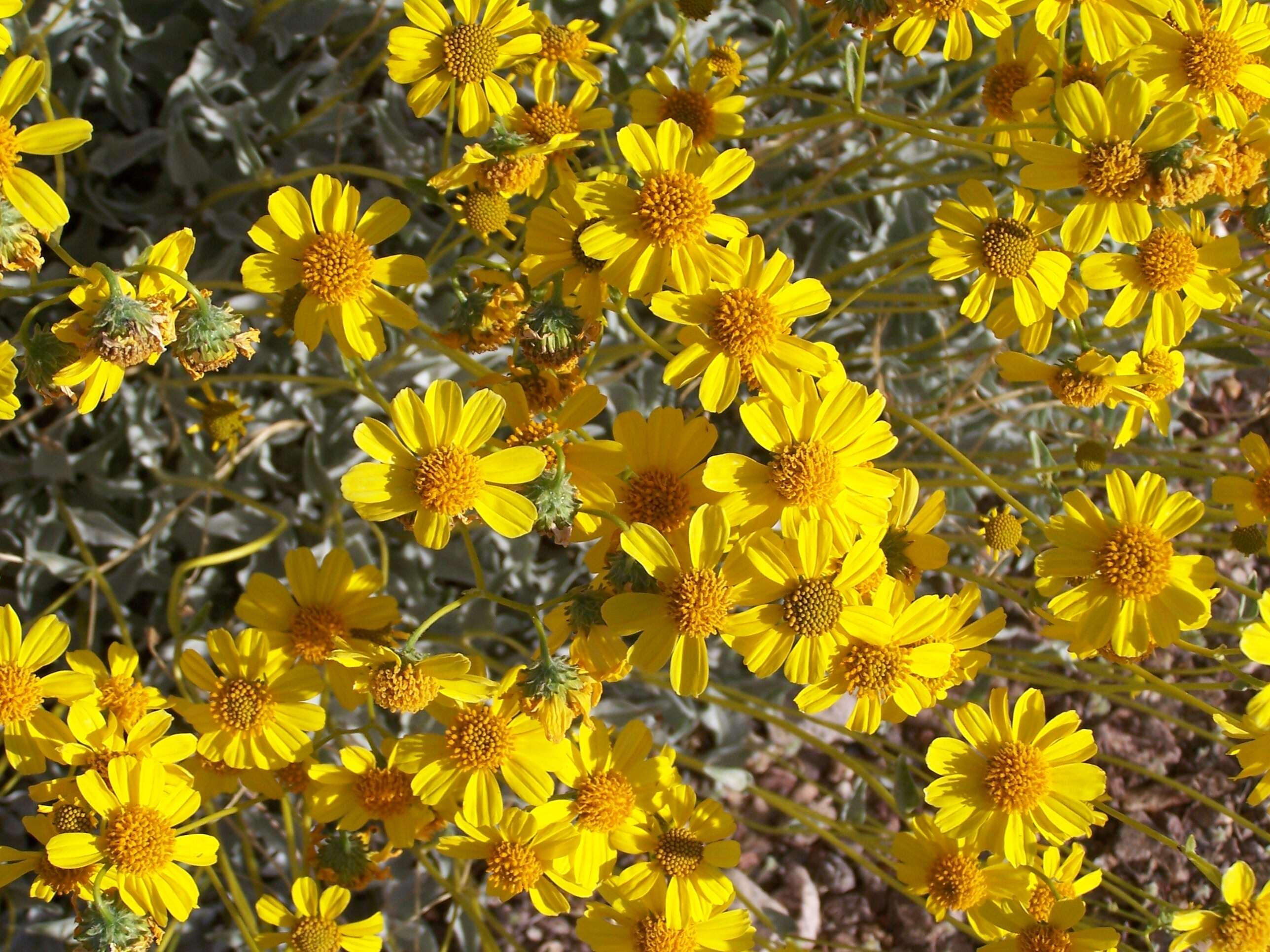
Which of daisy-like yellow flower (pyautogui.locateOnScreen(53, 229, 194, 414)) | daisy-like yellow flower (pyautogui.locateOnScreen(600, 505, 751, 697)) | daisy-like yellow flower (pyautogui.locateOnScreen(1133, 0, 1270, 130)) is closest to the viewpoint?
daisy-like yellow flower (pyautogui.locateOnScreen(53, 229, 194, 414))

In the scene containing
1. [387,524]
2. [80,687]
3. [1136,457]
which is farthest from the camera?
[1136,457]

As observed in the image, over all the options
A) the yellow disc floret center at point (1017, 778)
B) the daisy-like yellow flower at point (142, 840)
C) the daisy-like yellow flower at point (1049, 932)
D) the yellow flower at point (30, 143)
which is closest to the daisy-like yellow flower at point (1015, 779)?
the yellow disc floret center at point (1017, 778)

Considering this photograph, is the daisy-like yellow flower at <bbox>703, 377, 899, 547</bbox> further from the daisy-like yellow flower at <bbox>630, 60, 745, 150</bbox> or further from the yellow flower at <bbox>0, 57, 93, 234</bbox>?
the yellow flower at <bbox>0, 57, 93, 234</bbox>

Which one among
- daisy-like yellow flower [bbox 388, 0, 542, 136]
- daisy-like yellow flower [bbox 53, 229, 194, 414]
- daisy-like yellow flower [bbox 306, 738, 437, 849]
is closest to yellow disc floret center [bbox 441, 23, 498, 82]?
daisy-like yellow flower [bbox 388, 0, 542, 136]

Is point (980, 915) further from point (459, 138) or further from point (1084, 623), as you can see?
point (459, 138)

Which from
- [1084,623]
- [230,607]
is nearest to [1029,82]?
[1084,623]

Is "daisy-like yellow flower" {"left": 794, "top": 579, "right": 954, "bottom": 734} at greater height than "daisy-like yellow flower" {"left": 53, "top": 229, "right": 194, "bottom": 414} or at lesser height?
lesser

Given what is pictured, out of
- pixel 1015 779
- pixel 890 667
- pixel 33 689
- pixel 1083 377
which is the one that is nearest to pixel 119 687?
pixel 33 689
